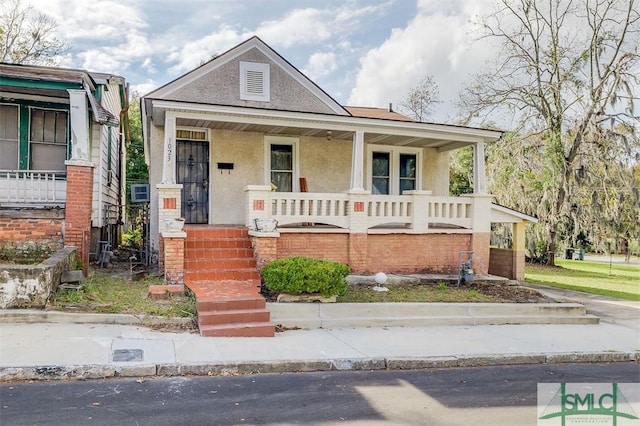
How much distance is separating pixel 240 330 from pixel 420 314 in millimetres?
3472

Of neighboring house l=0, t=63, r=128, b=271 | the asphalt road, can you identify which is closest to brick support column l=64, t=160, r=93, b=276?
neighboring house l=0, t=63, r=128, b=271

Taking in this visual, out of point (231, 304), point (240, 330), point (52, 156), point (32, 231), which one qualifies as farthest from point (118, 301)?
point (52, 156)

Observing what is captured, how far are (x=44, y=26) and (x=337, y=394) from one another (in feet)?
99.0

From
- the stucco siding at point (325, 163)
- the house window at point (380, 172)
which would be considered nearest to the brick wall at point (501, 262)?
the house window at point (380, 172)

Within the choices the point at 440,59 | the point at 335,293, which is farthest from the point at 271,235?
the point at 440,59

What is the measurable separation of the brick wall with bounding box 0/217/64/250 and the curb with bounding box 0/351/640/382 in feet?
16.3

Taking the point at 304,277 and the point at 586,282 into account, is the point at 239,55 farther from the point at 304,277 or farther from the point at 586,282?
the point at 586,282

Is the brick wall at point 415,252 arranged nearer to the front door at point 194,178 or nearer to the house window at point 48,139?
the front door at point 194,178

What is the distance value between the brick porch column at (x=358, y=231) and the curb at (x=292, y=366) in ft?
14.3

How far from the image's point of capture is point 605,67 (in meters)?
21.1

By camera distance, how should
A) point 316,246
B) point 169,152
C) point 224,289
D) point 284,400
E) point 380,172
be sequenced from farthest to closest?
point 380,172 → point 316,246 → point 169,152 → point 224,289 → point 284,400

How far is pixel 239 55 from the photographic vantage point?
1266 centimetres

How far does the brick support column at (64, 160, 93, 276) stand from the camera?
9391mm

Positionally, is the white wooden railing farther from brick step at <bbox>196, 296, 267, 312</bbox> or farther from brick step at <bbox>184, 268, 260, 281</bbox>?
brick step at <bbox>196, 296, 267, 312</bbox>
